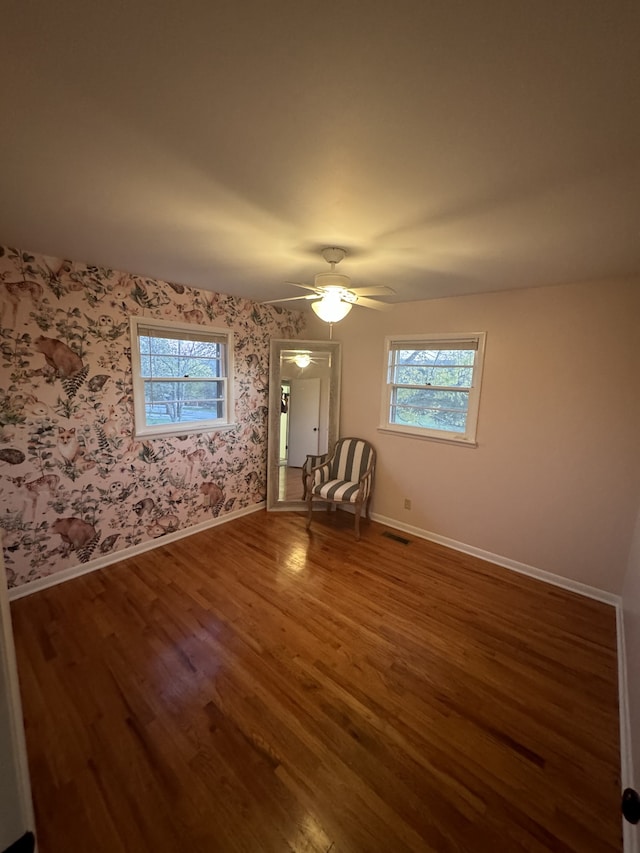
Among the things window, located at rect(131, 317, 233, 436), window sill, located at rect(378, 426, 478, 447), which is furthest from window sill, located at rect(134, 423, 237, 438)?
window sill, located at rect(378, 426, 478, 447)

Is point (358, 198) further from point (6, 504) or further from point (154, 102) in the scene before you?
point (6, 504)

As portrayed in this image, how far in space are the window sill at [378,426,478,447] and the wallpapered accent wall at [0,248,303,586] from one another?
6.29 feet

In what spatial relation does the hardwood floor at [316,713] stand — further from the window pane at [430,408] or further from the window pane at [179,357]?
the window pane at [179,357]

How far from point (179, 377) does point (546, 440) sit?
10.8 feet

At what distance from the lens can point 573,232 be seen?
167 centimetres

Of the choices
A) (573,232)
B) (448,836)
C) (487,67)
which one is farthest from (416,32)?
(448,836)

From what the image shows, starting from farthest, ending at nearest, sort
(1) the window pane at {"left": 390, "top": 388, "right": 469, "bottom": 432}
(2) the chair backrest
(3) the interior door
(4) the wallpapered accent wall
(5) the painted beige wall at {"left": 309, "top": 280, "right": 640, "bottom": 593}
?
(3) the interior door < (2) the chair backrest < (1) the window pane at {"left": 390, "top": 388, "right": 469, "bottom": 432} < (5) the painted beige wall at {"left": 309, "top": 280, "right": 640, "bottom": 593} < (4) the wallpapered accent wall

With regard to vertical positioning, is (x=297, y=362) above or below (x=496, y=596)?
above

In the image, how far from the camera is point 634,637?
1.78 meters

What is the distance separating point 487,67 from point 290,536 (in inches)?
132

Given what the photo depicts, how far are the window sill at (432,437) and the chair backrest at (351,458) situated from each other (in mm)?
293

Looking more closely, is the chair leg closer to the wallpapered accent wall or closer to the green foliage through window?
the green foliage through window

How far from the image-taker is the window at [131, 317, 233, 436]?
289 cm

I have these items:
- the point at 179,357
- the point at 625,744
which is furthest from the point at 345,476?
the point at 625,744
